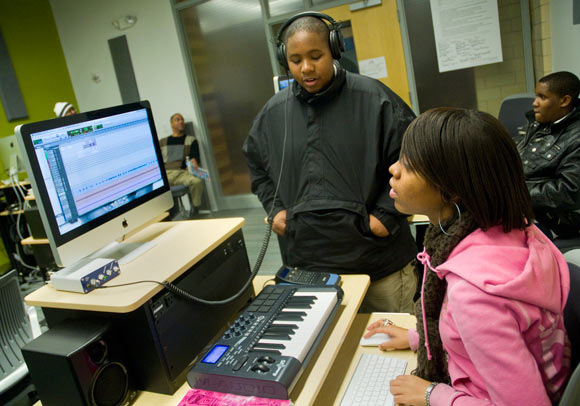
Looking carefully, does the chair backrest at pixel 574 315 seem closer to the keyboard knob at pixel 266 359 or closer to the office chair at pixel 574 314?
the office chair at pixel 574 314

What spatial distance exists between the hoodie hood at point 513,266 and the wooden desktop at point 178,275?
14.7 inches

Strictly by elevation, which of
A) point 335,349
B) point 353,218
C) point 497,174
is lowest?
point 335,349

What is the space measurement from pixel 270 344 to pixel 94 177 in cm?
67

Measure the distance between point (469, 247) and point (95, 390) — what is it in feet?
2.83

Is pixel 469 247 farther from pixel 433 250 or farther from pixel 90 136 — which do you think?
pixel 90 136

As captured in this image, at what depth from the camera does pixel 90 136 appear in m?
1.18

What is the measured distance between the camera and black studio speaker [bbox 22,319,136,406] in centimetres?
93

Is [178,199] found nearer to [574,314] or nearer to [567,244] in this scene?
[567,244]

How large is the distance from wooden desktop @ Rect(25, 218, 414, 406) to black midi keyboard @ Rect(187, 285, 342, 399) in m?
0.04

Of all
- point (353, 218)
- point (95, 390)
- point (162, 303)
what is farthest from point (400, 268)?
point (95, 390)

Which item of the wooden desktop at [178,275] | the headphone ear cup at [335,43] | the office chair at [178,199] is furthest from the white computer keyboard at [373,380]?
the office chair at [178,199]

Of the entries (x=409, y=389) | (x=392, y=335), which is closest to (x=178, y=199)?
(x=392, y=335)

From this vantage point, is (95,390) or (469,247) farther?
(95,390)

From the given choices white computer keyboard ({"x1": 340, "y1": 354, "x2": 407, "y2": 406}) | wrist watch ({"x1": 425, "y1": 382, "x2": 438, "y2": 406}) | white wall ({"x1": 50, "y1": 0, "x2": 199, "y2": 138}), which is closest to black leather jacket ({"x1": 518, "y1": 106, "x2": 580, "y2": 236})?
white computer keyboard ({"x1": 340, "y1": 354, "x2": 407, "y2": 406})
